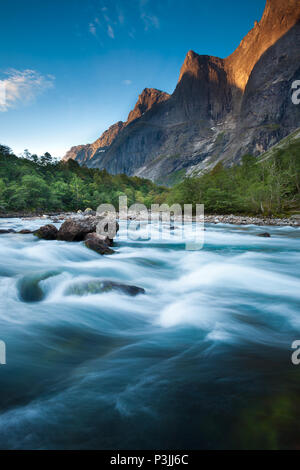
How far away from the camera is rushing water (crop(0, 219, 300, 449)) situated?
1.41m

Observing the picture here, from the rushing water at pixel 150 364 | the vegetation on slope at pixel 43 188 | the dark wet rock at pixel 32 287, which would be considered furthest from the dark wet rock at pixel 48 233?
the vegetation on slope at pixel 43 188

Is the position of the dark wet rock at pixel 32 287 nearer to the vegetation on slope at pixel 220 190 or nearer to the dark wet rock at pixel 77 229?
the dark wet rock at pixel 77 229

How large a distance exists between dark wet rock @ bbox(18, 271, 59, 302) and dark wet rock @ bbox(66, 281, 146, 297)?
50 cm

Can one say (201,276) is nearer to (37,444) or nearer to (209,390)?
(209,390)

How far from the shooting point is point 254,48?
16425 centimetres

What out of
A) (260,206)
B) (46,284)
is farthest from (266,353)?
(260,206)

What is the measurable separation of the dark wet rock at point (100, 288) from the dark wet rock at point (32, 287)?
1.63 feet

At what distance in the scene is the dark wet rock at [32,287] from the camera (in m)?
3.98

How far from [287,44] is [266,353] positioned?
588 ft

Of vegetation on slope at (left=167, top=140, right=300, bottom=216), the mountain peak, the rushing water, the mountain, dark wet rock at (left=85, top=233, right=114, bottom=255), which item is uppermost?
the mountain peak

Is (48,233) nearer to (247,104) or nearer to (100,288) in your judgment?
(100,288)

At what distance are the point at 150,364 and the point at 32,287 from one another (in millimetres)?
2960

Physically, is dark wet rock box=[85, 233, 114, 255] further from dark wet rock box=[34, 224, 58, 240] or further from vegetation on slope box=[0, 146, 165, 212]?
vegetation on slope box=[0, 146, 165, 212]

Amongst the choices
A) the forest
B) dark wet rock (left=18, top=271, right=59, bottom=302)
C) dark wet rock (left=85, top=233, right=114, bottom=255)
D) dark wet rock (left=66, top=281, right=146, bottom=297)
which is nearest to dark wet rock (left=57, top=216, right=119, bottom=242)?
dark wet rock (left=85, top=233, right=114, bottom=255)
